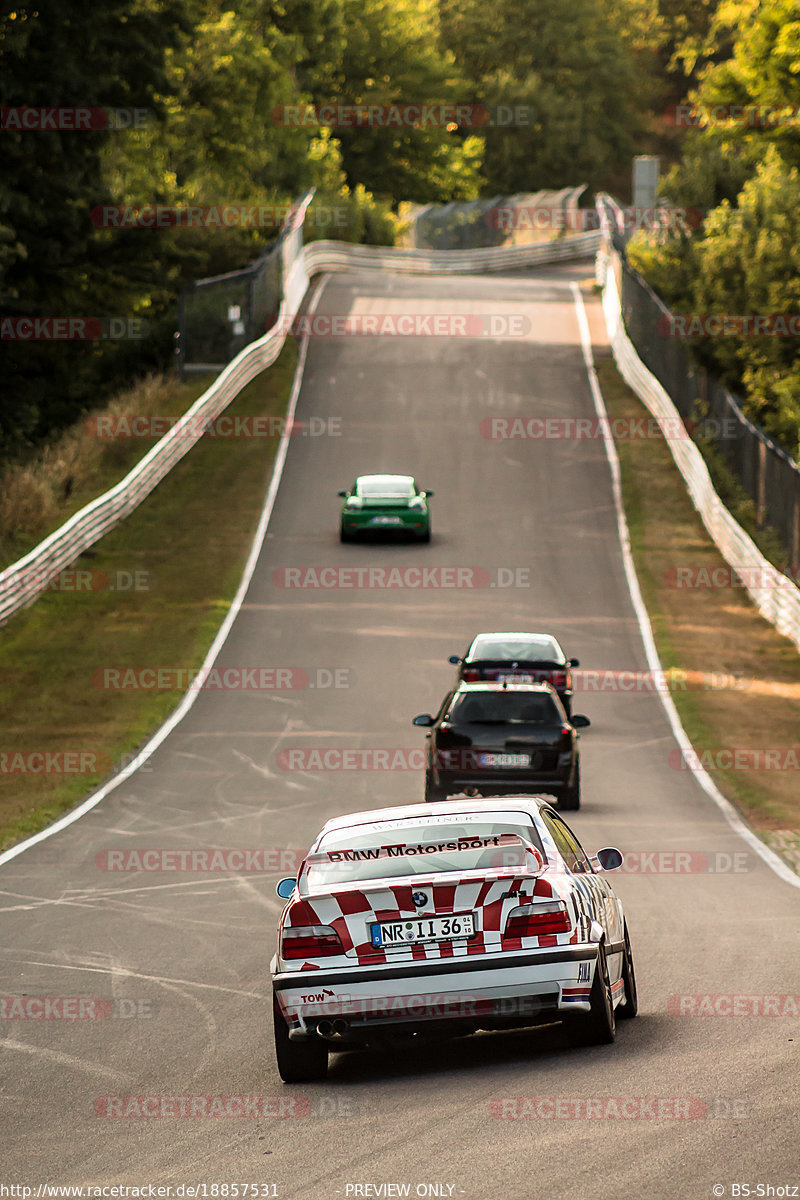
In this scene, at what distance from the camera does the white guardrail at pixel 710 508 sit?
29312 mm

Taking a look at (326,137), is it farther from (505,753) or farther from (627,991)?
(627,991)

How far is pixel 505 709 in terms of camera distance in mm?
17797

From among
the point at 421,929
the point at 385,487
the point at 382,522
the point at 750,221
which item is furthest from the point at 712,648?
the point at 750,221

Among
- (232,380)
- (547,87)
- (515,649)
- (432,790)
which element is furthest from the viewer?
(547,87)

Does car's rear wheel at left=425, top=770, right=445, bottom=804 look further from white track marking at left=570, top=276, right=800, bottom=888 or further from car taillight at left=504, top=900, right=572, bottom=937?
car taillight at left=504, top=900, right=572, bottom=937

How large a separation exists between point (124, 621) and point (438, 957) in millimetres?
22362

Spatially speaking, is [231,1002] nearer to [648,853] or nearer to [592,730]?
[648,853]

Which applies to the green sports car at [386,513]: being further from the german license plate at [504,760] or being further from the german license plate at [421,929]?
the german license plate at [421,929]

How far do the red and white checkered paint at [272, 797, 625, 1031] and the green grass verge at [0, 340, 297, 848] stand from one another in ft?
30.0

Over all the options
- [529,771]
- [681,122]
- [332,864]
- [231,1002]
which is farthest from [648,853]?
[681,122]

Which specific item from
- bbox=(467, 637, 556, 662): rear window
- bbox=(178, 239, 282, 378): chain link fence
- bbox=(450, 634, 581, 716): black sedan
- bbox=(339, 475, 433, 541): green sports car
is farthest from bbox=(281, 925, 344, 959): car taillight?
bbox=(178, 239, 282, 378): chain link fence

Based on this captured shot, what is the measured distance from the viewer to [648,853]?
15492 millimetres

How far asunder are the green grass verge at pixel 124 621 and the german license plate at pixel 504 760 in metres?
4.91

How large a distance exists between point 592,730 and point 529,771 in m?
5.15
